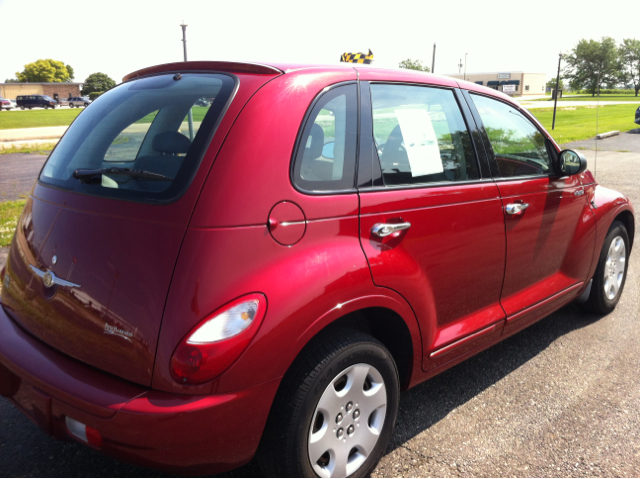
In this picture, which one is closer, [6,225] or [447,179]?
[447,179]

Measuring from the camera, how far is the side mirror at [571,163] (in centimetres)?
357

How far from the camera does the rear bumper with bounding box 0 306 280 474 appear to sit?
6.23 ft

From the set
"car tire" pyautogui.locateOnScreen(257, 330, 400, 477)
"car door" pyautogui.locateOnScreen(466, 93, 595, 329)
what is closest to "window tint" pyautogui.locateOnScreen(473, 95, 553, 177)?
"car door" pyautogui.locateOnScreen(466, 93, 595, 329)

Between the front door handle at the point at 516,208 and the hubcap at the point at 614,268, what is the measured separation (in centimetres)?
147

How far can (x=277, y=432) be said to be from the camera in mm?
2104

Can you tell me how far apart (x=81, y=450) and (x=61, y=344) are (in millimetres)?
788

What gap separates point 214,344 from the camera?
190 cm

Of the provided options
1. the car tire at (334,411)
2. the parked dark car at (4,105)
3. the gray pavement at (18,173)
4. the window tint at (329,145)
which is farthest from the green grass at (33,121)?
the car tire at (334,411)

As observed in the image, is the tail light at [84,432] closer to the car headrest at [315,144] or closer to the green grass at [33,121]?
the car headrest at [315,144]

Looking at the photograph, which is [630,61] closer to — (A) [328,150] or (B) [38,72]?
(A) [328,150]

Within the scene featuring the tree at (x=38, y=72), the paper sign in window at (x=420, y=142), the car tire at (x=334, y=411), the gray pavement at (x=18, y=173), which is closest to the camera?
the car tire at (x=334, y=411)

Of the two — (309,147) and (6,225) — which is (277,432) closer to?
(309,147)

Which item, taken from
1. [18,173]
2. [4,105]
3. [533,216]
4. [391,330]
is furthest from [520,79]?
[391,330]

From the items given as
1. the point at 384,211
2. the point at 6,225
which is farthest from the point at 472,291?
the point at 6,225
